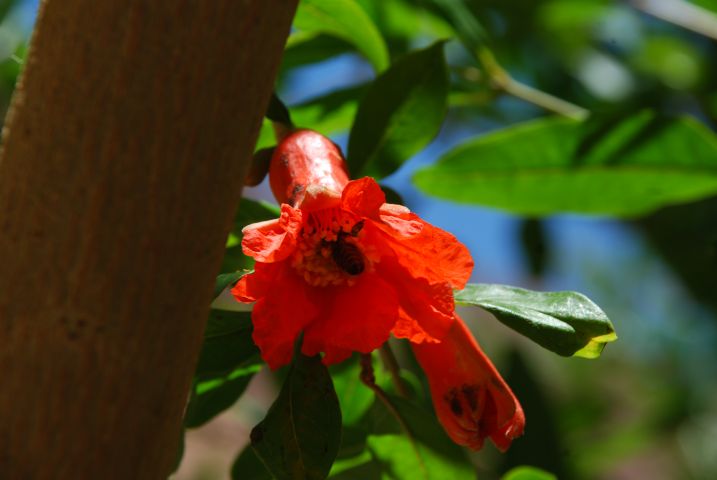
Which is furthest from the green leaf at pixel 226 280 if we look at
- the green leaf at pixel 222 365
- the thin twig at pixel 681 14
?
the thin twig at pixel 681 14

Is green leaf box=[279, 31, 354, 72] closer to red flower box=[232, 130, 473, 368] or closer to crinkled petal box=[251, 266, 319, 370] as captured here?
red flower box=[232, 130, 473, 368]

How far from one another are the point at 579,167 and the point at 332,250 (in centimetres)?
72

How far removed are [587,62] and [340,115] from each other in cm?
150

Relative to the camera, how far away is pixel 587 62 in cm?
259

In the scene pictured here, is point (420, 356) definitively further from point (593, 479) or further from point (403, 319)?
point (593, 479)

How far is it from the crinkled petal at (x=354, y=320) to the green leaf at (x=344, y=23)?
1.38 ft

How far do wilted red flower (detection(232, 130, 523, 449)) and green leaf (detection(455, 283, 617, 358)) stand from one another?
4 centimetres

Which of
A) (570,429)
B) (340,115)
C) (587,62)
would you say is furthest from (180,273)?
(587,62)

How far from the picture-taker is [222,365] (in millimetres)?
917

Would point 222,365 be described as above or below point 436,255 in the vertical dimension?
below

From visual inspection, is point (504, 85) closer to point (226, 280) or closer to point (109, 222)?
point (226, 280)

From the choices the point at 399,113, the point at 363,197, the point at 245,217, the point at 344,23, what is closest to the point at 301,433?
the point at 363,197

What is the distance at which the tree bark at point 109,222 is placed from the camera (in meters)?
0.54

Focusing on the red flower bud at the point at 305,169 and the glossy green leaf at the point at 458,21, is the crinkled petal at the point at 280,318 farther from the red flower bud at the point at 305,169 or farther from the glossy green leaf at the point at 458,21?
the glossy green leaf at the point at 458,21
